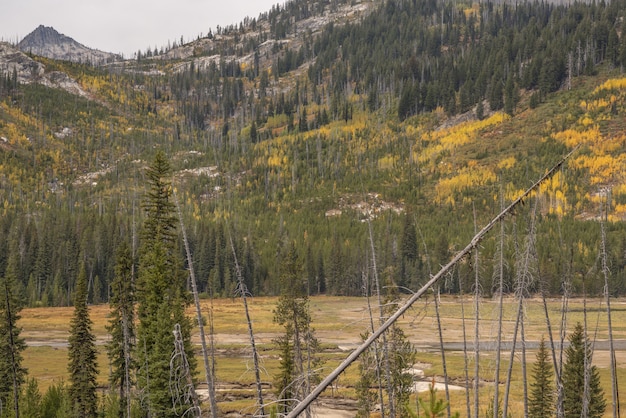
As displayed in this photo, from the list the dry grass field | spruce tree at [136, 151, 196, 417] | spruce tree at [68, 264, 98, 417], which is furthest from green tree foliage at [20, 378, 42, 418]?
the dry grass field

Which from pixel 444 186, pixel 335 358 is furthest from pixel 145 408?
pixel 444 186

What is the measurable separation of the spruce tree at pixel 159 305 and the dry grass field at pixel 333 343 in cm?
217

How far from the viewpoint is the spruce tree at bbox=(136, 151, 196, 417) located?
2406cm

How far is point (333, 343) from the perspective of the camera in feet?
212

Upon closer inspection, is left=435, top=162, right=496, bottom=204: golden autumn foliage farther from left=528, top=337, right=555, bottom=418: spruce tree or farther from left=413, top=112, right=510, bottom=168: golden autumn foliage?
left=528, top=337, right=555, bottom=418: spruce tree

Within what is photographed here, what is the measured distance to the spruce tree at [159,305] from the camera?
24062 mm

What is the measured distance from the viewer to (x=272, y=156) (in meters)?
198

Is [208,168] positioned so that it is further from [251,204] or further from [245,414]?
[245,414]

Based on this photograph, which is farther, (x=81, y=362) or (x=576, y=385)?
(x=81, y=362)

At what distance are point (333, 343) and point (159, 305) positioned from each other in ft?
137

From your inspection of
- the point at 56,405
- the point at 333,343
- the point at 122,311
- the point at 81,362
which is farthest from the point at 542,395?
the point at 333,343

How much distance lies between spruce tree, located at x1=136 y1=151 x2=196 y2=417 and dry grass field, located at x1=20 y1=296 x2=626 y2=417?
2.17 metres

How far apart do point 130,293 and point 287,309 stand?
31.3 feet

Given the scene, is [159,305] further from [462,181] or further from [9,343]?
[462,181]
